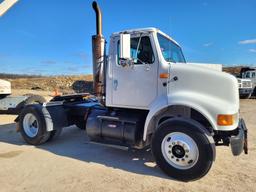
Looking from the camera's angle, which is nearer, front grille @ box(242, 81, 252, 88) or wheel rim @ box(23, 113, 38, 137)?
wheel rim @ box(23, 113, 38, 137)

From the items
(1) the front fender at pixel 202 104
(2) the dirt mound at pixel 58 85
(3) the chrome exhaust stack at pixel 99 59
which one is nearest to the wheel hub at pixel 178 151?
(1) the front fender at pixel 202 104

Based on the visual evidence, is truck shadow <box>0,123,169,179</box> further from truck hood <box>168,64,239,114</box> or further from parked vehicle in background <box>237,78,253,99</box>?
parked vehicle in background <box>237,78,253,99</box>

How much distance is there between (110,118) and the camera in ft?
16.7

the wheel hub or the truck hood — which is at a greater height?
the truck hood

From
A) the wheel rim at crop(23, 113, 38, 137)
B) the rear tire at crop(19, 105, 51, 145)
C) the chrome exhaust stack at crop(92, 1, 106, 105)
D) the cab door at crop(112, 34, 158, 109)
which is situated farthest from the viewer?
the wheel rim at crop(23, 113, 38, 137)

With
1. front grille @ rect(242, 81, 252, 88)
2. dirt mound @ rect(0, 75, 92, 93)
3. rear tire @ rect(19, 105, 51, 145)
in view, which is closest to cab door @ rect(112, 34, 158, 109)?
rear tire @ rect(19, 105, 51, 145)

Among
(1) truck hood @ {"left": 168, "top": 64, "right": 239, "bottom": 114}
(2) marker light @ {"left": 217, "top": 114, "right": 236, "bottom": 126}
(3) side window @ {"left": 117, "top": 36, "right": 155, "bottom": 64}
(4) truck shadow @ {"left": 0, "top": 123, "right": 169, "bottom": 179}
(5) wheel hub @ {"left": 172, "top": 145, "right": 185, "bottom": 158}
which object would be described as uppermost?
A: (3) side window @ {"left": 117, "top": 36, "right": 155, "bottom": 64}

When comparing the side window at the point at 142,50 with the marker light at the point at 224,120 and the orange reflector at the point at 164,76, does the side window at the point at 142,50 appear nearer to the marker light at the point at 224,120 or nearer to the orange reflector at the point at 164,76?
the orange reflector at the point at 164,76

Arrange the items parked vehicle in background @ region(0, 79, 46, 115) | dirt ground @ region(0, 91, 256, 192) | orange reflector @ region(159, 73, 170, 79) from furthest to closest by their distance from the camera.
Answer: parked vehicle in background @ region(0, 79, 46, 115)
orange reflector @ region(159, 73, 170, 79)
dirt ground @ region(0, 91, 256, 192)

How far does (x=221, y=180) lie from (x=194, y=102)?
1.32m

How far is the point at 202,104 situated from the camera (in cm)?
404

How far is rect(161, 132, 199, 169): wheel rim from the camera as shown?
4.07 m

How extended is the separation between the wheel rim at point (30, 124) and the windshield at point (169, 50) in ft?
12.1

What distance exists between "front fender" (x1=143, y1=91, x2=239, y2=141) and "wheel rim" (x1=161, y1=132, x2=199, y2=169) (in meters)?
0.47
